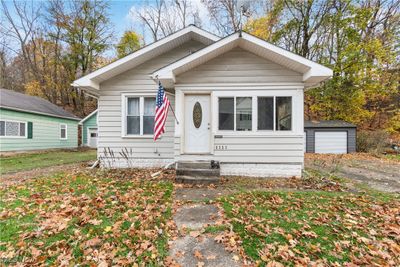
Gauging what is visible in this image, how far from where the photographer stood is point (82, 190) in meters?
4.93

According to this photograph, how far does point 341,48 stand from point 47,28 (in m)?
29.4

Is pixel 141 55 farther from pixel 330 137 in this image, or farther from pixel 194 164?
pixel 330 137

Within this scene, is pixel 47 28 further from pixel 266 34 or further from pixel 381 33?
pixel 381 33

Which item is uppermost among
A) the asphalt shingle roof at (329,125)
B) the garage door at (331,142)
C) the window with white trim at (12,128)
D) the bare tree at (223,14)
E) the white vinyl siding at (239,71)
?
the bare tree at (223,14)

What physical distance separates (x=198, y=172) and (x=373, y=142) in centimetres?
1434

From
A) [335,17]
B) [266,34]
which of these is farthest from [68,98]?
[335,17]

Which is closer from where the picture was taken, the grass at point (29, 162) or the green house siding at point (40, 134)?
the grass at point (29, 162)

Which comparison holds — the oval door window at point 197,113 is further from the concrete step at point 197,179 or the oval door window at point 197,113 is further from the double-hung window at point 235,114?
the concrete step at point 197,179

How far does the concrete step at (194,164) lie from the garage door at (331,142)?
35.5 ft

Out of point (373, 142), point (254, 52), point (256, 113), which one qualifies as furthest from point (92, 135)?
point (373, 142)

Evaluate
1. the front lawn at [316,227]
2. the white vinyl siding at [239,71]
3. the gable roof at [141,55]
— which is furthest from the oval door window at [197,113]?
the front lawn at [316,227]

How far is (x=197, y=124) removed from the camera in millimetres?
6836

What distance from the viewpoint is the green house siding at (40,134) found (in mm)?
12518

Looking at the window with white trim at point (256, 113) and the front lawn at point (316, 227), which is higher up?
the window with white trim at point (256, 113)
